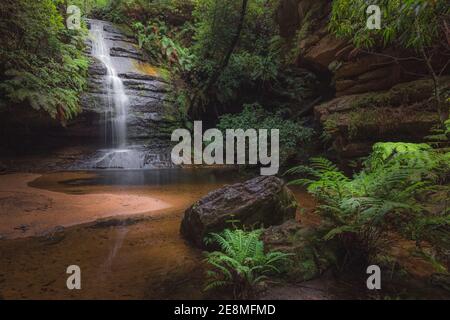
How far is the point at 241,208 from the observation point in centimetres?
402

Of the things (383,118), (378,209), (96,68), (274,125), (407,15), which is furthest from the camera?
(96,68)

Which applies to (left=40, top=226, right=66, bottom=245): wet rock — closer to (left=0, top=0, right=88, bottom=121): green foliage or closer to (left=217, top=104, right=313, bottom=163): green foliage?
(left=0, top=0, right=88, bottom=121): green foliage

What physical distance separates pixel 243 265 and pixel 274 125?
901 centimetres

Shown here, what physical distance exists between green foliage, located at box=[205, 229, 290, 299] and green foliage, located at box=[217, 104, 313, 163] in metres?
7.26

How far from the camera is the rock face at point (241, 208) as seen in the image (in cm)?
388

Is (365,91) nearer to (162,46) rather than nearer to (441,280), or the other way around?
(441,280)

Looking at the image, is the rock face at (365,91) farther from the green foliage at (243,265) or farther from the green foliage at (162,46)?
the green foliage at (162,46)

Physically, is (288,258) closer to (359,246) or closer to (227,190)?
(359,246)

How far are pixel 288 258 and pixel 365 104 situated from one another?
6308 mm

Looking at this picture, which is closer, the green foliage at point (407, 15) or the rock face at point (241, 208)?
the green foliage at point (407, 15)

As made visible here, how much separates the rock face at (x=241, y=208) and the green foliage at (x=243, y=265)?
48 cm

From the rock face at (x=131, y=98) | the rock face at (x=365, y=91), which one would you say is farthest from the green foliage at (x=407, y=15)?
the rock face at (x=131, y=98)

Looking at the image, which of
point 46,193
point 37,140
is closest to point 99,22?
point 37,140

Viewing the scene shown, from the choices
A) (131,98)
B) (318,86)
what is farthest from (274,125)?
(131,98)
